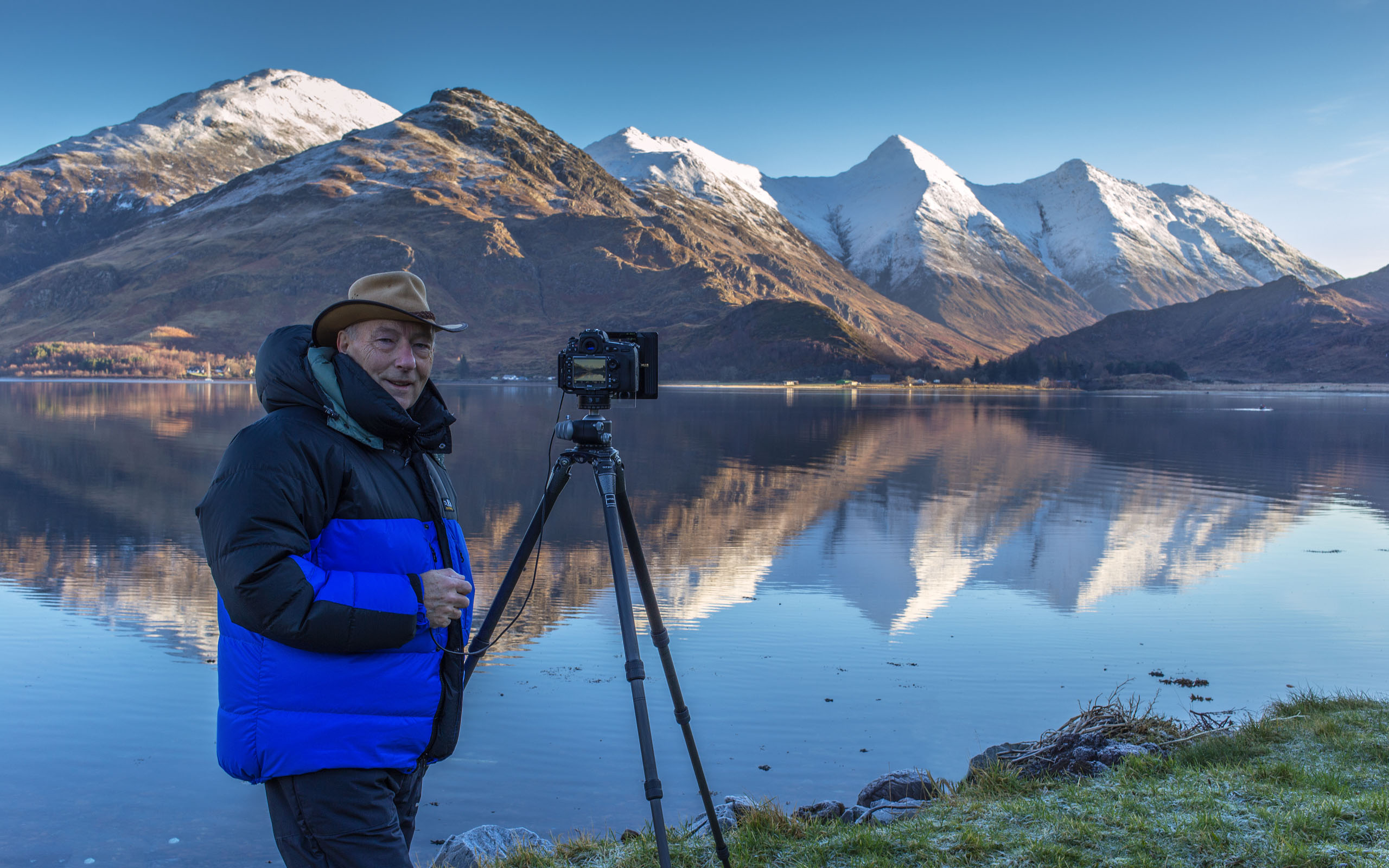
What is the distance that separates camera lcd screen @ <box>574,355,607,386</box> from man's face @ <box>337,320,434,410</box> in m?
1.21

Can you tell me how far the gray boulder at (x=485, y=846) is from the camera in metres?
4.67

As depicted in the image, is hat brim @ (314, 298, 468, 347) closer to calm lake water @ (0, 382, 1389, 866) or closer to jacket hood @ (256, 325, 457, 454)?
jacket hood @ (256, 325, 457, 454)

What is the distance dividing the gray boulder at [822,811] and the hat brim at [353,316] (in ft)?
11.0

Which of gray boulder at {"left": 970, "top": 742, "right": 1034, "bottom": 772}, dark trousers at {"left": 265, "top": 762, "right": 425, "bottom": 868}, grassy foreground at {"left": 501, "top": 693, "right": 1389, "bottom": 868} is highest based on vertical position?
dark trousers at {"left": 265, "top": 762, "right": 425, "bottom": 868}

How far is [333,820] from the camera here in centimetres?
254

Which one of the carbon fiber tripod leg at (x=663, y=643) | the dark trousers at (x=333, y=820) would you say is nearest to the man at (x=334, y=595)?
the dark trousers at (x=333, y=820)

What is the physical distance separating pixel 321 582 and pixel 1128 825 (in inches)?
141

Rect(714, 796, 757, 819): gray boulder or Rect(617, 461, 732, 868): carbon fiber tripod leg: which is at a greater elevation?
Rect(617, 461, 732, 868): carbon fiber tripod leg

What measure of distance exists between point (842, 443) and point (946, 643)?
86.5 ft

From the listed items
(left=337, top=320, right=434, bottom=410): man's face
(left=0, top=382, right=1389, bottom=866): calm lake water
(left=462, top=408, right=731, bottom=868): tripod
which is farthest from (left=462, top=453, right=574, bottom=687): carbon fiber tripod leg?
(left=0, top=382, right=1389, bottom=866): calm lake water

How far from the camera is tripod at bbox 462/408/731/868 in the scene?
3658mm

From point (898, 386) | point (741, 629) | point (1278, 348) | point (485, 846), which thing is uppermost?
point (1278, 348)

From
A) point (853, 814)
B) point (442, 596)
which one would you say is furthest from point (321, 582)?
point (853, 814)

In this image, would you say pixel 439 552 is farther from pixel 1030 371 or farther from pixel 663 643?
pixel 1030 371
